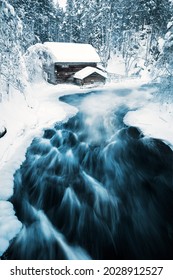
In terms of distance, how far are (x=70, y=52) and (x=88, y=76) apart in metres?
5.47

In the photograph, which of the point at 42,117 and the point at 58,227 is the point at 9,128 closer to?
the point at 42,117

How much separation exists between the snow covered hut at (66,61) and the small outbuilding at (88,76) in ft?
4.05

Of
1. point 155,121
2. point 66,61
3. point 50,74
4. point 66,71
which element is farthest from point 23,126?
point 50,74

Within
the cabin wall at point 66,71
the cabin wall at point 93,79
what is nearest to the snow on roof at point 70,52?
the cabin wall at point 66,71

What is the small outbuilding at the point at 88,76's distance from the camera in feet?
109

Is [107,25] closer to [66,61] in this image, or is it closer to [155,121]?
[66,61]

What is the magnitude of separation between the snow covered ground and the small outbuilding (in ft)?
29.4

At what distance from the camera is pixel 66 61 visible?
33250mm

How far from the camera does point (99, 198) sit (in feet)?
31.6

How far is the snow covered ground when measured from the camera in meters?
8.20

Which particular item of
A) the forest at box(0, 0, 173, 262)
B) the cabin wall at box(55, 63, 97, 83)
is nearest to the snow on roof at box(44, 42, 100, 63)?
the cabin wall at box(55, 63, 97, 83)

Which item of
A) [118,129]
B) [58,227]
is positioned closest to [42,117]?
[118,129]

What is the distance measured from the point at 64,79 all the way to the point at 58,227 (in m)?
29.6

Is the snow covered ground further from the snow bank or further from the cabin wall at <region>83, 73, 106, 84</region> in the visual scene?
the cabin wall at <region>83, 73, 106, 84</region>
